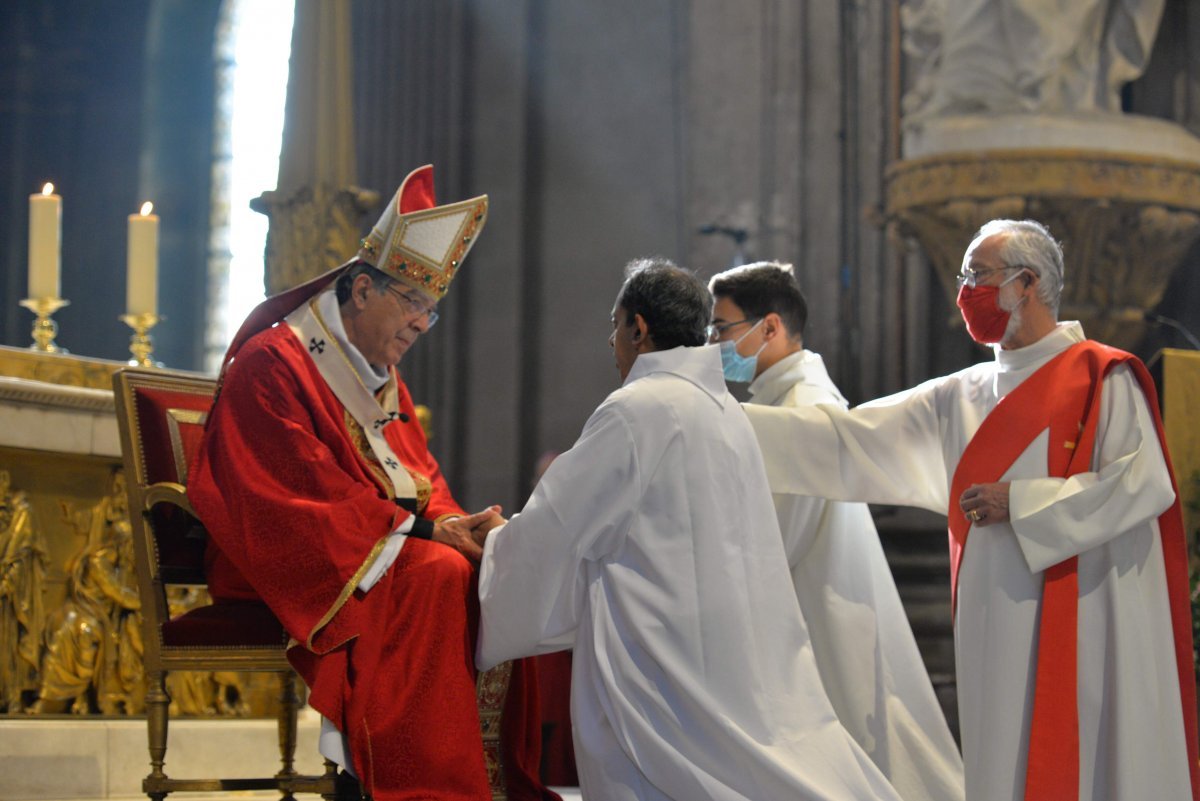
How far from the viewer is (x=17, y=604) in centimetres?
484

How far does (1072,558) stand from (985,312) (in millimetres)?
620

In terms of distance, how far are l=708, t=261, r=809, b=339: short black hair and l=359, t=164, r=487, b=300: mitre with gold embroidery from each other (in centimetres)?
79

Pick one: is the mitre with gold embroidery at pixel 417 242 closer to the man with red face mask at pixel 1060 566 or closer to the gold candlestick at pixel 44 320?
the man with red face mask at pixel 1060 566

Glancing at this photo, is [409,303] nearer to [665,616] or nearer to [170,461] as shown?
[170,461]

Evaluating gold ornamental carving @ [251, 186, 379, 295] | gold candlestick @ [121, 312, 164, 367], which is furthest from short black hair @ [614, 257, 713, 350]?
gold ornamental carving @ [251, 186, 379, 295]

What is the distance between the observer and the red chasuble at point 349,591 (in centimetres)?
375

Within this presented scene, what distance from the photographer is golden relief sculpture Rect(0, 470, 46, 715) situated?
15.8 ft

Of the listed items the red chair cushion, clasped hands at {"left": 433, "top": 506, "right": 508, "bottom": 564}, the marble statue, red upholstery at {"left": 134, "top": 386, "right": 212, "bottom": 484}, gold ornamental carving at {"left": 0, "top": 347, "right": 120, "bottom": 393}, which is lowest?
the red chair cushion

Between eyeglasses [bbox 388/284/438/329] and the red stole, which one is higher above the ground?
eyeglasses [bbox 388/284/438/329]

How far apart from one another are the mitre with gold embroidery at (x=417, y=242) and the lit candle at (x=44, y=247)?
1564 millimetres

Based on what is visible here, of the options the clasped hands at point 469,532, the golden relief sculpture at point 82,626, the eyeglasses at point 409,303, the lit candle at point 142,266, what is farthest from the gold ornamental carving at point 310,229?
the clasped hands at point 469,532

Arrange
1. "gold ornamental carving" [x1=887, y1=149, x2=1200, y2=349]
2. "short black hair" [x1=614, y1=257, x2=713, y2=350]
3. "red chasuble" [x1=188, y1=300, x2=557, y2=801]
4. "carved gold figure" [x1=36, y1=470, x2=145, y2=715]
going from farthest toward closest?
"gold ornamental carving" [x1=887, y1=149, x2=1200, y2=349] → "carved gold figure" [x1=36, y1=470, x2=145, y2=715] → "short black hair" [x1=614, y1=257, x2=713, y2=350] → "red chasuble" [x1=188, y1=300, x2=557, y2=801]

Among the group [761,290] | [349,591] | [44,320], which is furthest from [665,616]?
[44,320]

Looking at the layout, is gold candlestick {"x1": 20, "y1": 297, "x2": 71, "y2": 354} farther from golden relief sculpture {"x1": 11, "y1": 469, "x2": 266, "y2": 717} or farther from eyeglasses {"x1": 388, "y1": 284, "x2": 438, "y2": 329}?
eyeglasses {"x1": 388, "y1": 284, "x2": 438, "y2": 329}
